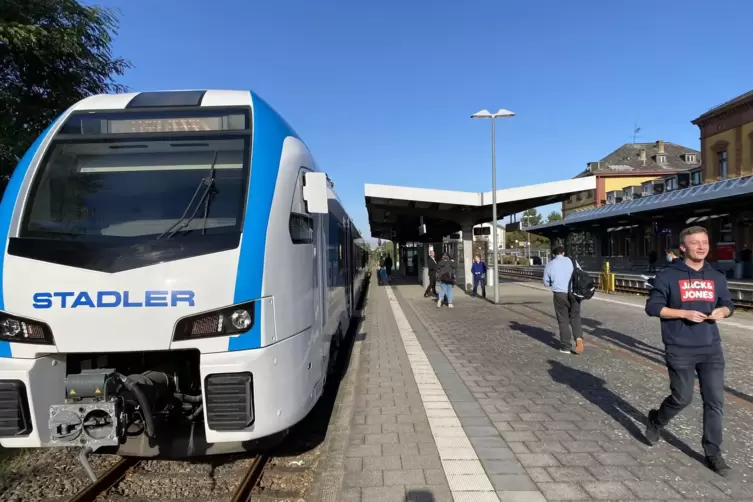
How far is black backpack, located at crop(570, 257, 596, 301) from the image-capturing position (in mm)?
7961

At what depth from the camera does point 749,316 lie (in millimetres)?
13094

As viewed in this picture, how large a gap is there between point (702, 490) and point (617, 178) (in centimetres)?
6167

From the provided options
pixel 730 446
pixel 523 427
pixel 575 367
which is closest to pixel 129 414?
pixel 523 427

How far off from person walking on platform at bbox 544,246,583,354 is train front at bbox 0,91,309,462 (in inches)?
224

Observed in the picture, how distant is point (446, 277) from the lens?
1530 cm

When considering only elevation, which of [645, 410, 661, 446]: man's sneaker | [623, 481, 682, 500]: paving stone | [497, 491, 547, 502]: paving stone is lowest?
[623, 481, 682, 500]: paving stone

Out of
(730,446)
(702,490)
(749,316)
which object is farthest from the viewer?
(749,316)

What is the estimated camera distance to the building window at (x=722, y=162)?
34.0 metres

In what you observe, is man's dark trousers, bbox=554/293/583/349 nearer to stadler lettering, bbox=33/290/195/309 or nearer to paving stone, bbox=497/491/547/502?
paving stone, bbox=497/491/547/502

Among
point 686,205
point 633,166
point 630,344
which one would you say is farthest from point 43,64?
point 633,166

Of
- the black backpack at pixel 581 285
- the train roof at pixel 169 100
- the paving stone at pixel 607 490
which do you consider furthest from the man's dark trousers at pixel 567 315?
the train roof at pixel 169 100

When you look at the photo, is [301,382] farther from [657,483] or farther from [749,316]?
[749,316]

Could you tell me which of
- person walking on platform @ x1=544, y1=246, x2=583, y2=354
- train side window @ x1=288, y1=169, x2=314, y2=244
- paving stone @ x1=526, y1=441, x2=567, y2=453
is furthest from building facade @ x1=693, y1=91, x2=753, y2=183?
train side window @ x1=288, y1=169, x2=314, y2=244

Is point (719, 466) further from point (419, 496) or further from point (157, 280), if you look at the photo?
point (157, 280)
